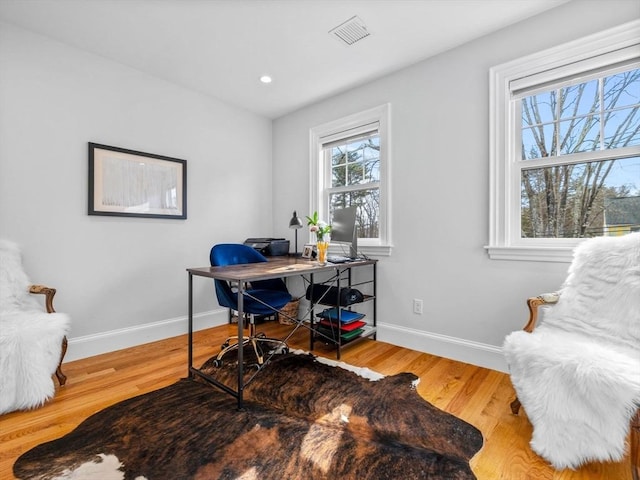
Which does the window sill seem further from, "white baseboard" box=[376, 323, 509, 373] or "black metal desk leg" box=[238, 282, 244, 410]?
"black metal desk leg" box=[238, 282, 244, 410]

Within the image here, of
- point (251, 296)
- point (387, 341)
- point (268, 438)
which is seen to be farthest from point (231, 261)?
point (387, 341)

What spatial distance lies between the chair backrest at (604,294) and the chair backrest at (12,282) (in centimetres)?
336

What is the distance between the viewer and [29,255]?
2.28m

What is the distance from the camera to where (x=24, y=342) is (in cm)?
171

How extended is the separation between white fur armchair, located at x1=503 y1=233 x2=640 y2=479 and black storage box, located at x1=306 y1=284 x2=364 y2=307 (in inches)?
49.6

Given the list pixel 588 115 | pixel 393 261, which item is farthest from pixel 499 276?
pixel 588 115

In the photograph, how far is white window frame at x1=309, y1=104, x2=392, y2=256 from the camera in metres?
2.86

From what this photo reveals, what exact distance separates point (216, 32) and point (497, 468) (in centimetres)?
315

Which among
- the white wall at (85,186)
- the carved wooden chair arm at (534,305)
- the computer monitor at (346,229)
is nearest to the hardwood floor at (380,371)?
the white wall at (85,186)

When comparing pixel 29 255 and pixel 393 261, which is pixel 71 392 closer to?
pixel 29 255

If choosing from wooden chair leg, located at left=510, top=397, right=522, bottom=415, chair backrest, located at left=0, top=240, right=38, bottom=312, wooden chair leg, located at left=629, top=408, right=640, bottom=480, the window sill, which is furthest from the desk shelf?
chair backrest, located at left=0, top=240, right=38, bottom=312

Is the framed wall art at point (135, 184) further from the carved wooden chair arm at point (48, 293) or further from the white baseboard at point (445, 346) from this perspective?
the white baseboard at point (445, 346)

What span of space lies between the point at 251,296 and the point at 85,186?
5.80 ft

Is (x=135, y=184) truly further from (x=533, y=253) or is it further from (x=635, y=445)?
(x=635, y=445)
